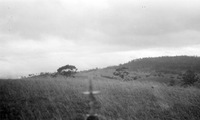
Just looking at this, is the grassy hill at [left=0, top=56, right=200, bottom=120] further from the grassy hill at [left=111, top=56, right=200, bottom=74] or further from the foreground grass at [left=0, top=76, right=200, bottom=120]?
the grassy hill at [left=111, top=56, right=200, bottom=74]

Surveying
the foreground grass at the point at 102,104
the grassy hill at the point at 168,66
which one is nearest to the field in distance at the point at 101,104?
the foreground grass at the point at 102,104

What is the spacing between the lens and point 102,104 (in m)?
6.62

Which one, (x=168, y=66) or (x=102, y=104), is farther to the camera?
(x=168, y=66)

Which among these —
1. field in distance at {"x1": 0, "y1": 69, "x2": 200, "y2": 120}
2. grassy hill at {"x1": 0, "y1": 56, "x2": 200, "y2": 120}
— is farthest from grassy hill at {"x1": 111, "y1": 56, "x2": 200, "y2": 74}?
field in distance at {"x1": 0, "y1": 69, "x2": 200, "y2": 120}

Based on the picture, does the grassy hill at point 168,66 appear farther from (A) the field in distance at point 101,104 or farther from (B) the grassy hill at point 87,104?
(A) the field in distance at point 101,104

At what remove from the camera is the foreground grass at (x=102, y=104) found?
5.74 m

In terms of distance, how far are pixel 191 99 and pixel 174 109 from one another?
1.62m

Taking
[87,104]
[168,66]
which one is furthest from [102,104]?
[168,66]

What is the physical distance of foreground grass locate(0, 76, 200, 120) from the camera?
18.8 feet

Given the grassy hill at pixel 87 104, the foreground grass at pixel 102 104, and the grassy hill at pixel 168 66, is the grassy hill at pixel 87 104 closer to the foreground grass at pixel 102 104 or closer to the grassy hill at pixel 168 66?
the foreground grass at pixel 102 104

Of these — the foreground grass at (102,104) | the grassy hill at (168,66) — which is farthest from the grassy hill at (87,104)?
the grassy hill at (168,66)

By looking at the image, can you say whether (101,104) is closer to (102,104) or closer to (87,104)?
(102,104)

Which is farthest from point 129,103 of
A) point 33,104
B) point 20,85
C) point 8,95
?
point 20,85

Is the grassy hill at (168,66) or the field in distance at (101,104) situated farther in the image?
the grassy hill at (168,66)
